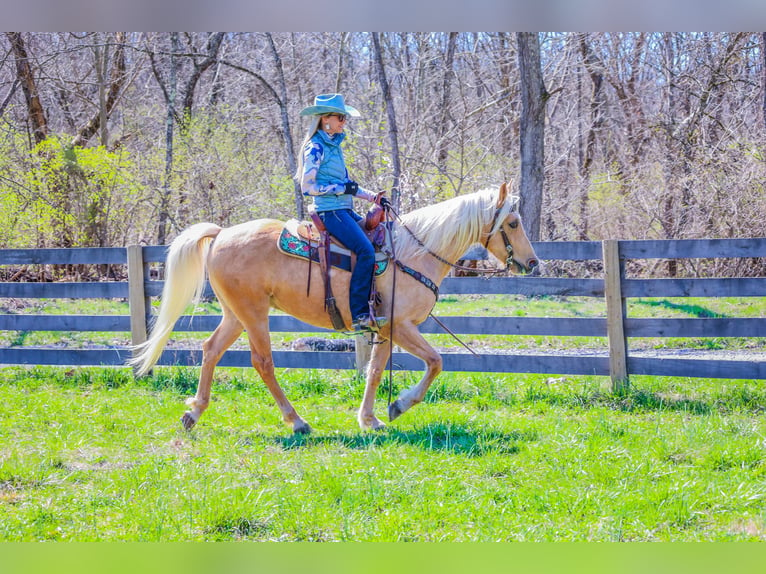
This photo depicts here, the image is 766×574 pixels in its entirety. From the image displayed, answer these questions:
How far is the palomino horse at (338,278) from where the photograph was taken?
5.84 metres

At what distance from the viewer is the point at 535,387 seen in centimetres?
700

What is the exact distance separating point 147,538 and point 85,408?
140 inches

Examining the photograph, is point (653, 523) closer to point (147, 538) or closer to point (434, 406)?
point (147, 538)

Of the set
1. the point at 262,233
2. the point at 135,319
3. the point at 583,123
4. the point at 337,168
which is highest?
the point at 583,123

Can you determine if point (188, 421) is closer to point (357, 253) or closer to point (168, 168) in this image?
point (357, 253)

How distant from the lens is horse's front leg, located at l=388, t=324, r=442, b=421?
225 inches

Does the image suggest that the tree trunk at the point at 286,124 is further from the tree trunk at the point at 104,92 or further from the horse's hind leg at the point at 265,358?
the horse's hind leg at the point at 265,358

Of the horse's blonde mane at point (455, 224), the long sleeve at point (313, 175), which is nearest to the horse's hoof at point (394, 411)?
the horse's blonde mane at point (455, 224)

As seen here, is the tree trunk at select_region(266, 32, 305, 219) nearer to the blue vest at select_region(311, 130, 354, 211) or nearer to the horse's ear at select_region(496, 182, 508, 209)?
the blue vest at select_region(311, 130, 354, 211)

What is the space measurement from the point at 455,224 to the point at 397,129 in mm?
10909

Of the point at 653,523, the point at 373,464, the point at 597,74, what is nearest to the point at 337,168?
the point at 373,464

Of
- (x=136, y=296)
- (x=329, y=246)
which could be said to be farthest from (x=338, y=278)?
(x=136, y=296)

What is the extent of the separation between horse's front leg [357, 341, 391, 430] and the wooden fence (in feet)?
3.81

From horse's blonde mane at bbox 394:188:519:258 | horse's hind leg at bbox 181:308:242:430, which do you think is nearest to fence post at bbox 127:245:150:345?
horse's hind leg at bbox 181:308:242:430
